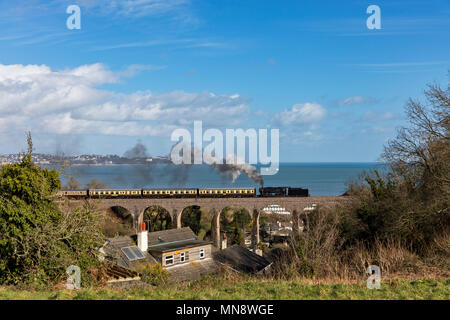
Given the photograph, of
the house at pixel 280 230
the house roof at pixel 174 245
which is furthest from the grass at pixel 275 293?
the house at pixel 280 230

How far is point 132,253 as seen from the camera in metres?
20.2

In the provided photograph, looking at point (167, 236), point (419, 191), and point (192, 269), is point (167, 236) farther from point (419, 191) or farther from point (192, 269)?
point (419, 191)

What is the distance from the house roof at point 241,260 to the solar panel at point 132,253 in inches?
218

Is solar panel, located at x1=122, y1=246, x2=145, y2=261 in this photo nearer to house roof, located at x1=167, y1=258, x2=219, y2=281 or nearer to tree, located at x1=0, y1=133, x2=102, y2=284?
house roof, located at x1=167, y1=258, x2=219, y2=281

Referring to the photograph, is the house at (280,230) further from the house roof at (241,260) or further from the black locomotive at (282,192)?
the house roof at (241,260)

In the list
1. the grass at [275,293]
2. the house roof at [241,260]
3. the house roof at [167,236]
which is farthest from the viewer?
the house roof at [167,236]

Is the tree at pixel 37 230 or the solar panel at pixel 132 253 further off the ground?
the tree at pixel 37 230

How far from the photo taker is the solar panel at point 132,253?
19.8 meters

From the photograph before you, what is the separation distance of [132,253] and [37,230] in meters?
9.00

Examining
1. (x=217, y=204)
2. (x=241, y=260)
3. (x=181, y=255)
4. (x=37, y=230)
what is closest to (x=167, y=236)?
(x=181, y=255)
